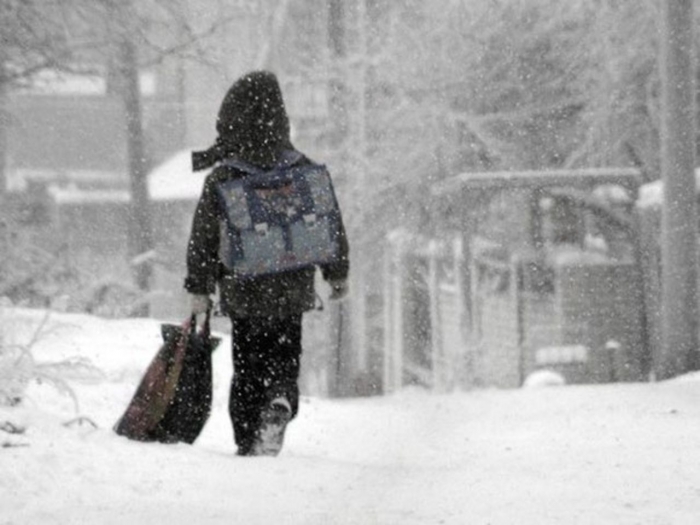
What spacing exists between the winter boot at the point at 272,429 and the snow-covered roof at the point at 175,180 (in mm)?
34305

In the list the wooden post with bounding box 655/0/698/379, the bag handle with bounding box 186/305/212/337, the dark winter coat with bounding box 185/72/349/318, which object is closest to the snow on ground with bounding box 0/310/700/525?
the bag handle with bounding box 186/305/212/337

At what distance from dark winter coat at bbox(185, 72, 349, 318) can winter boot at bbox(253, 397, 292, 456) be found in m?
0.39

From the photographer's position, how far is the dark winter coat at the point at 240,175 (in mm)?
5957

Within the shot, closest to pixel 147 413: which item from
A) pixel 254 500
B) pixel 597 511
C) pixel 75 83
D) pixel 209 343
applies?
pixel 209 343

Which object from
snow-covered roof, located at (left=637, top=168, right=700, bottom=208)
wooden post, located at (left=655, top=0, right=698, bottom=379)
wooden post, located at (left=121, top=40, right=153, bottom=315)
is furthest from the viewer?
wooden post, located at (left=121, top=40, right=153, bottom=315)

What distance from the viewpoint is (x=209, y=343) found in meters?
6.11

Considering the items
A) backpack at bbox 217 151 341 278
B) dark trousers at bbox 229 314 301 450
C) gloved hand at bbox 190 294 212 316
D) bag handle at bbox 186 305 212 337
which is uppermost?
backpack at bbox 217 151 341 278

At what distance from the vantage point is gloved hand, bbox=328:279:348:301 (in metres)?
6.17

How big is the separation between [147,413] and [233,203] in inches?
36.5

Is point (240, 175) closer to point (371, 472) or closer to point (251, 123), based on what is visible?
point (251, 123)

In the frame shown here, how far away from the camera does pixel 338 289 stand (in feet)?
20.4

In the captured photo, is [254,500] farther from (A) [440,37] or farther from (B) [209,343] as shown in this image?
(A) [440,37]

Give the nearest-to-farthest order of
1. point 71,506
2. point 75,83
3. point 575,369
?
point 71,506 < point 575,369 < point 75,83

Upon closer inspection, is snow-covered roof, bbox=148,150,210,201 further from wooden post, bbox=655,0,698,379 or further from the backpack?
the backpack
